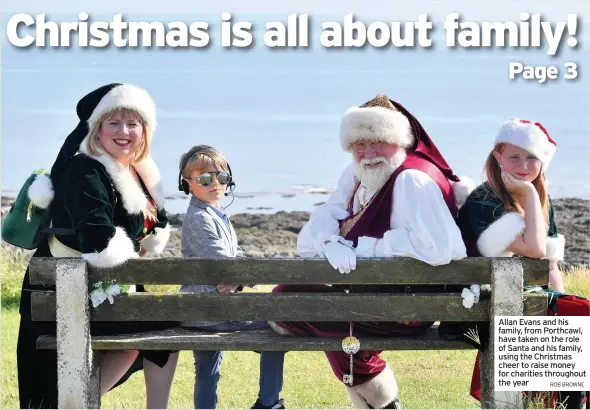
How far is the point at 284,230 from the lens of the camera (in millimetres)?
12773

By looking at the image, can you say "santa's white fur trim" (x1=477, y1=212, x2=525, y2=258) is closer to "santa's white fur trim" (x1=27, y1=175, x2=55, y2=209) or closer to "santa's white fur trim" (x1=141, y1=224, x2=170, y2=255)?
"santa's white fur trim" (x1=141, y1=224, x2=170, y2=255)

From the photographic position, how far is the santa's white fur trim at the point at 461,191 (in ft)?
18.5

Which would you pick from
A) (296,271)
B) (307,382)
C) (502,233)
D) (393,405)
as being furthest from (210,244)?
(307,382)

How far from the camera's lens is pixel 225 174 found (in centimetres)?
587

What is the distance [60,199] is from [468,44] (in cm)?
268

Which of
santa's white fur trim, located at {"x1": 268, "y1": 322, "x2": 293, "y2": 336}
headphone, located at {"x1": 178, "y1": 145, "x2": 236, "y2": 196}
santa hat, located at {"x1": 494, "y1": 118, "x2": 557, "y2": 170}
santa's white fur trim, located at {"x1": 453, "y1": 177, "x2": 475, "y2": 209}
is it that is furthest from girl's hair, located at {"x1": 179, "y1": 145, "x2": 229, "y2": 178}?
santa hat, located at {"x1": 494, "y1": 118, "x2": 557, "y2": 170}

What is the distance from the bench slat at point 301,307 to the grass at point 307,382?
1.54 meters

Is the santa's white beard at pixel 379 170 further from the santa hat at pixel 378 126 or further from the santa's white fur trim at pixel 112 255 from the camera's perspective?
the santa's white fur trim at pixel 112 255

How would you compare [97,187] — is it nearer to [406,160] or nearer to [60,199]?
[60,199]

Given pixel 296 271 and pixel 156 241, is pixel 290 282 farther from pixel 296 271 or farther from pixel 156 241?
pixel 156 241

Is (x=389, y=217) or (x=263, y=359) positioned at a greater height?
(x=389, y=217)

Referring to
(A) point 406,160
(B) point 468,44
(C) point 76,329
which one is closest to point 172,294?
(C) point 76,329

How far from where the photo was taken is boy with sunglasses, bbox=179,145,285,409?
225 inches

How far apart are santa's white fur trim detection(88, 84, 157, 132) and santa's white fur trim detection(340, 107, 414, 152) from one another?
3.42 feet
